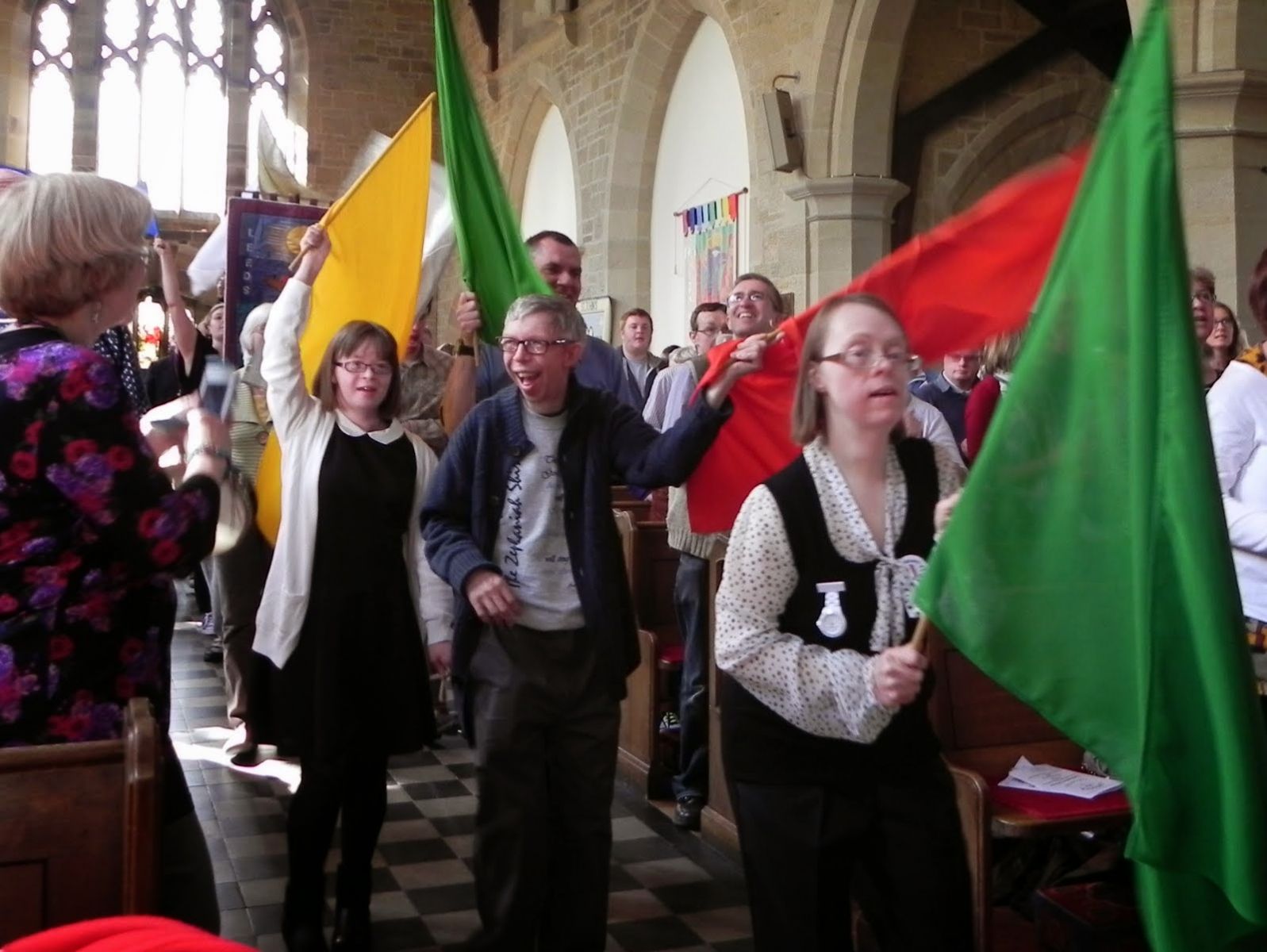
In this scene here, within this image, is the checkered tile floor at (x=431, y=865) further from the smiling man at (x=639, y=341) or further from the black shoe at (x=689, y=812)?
Answer: the smiling man at (x=639, y=341)

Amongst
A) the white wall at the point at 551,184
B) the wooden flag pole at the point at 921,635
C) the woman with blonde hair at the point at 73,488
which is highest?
the white wall at the point at 551,184

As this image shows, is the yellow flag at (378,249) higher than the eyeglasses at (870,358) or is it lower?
higher

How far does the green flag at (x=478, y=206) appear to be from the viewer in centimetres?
386

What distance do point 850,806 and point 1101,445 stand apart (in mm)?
687

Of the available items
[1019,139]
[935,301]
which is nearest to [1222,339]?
[935,301]

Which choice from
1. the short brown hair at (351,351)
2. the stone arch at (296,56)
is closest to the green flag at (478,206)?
the short brown hair at (351,351)

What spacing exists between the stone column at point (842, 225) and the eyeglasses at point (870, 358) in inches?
269

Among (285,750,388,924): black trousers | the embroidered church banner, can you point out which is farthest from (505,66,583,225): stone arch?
(285,750,388,924): black trousers

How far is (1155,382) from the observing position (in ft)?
5.85

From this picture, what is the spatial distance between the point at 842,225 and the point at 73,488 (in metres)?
7.56

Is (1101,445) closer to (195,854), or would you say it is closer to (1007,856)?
(195,854)

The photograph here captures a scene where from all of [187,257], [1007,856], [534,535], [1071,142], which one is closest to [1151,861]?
[534,535]

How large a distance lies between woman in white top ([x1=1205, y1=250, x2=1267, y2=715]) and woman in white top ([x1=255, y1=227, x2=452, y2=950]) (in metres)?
1.82

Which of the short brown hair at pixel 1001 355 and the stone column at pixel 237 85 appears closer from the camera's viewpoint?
the short brown hair at pixel 1001 355
